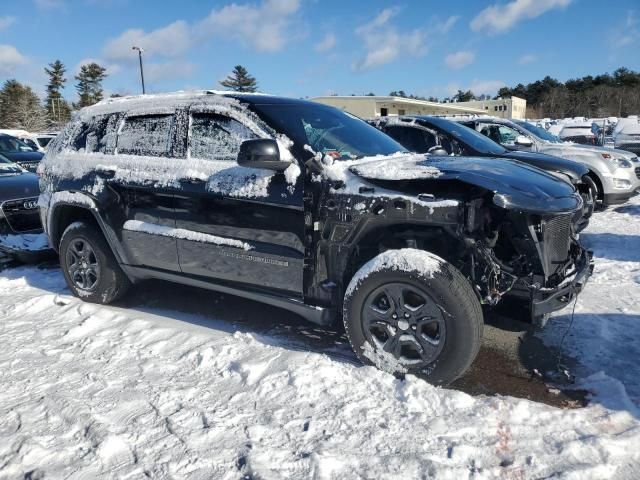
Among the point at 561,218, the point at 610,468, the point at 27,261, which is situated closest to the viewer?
the point at 610,468

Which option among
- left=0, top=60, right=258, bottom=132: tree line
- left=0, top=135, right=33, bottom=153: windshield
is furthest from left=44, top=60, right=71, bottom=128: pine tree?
left=0, top=135, right=33, bottom=153: windshield

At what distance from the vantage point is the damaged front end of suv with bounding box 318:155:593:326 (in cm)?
313

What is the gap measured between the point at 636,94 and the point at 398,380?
213ft

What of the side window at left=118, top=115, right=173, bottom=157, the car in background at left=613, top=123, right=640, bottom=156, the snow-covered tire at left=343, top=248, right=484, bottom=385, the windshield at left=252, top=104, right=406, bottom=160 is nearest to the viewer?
the snow-covered tire at left=343, top=248, right=484, bottom=385

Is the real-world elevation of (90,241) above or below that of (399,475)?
above

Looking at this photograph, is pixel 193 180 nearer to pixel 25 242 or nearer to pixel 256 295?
pixel 256 295

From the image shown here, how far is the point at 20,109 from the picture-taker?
45.3 meters

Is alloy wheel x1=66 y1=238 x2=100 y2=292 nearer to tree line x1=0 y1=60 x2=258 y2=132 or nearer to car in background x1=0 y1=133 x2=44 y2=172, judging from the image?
car in background x1=0 y1=133 x2=44 y2=172

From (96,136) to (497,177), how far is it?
361cm

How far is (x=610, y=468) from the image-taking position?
2.42 m

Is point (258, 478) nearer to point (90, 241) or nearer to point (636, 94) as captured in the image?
point (90, 241)

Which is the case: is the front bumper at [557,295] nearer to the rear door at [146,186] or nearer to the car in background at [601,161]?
the rear door at [146,186]

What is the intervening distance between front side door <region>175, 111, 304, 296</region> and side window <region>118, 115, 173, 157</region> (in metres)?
0.29

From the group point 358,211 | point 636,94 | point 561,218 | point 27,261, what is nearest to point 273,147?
point 358,211
